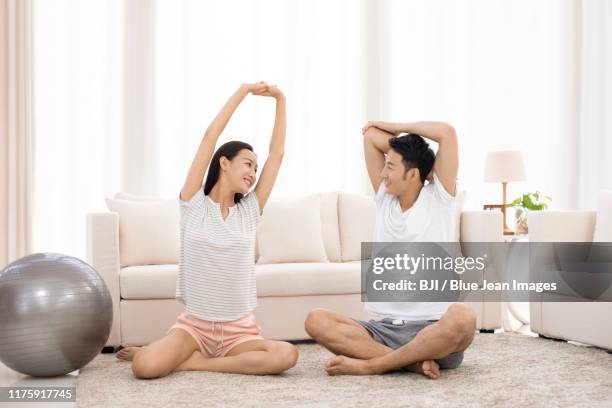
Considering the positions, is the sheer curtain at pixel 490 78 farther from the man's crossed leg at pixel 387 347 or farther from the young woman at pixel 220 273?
the man's crossed leg at pixel 387 347

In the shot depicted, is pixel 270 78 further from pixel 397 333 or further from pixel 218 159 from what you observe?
pixel 397 333

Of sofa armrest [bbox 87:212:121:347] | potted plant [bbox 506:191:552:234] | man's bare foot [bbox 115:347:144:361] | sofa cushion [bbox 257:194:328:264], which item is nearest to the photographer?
man's bare foot [bbox 115:347:144:361]

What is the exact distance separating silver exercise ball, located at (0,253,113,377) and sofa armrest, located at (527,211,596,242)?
7.51ft

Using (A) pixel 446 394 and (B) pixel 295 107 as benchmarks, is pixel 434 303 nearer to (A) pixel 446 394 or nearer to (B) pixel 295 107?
(A) pixel 446 394

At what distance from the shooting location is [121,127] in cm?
514

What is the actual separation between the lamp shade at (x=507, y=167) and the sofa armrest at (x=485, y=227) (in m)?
0.89

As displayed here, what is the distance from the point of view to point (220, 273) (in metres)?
2.81

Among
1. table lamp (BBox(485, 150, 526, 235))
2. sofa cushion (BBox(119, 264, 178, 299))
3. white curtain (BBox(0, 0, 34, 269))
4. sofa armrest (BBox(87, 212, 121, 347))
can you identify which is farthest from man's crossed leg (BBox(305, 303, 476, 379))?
white curtain (BBox(0, 0, 34, 269))

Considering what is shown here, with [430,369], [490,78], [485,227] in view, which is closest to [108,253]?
[430,369]

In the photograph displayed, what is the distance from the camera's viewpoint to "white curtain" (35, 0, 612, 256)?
5.11m

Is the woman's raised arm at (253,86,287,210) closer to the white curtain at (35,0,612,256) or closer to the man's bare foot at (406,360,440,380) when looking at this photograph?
the man's bare foot at (406,360,440,380)

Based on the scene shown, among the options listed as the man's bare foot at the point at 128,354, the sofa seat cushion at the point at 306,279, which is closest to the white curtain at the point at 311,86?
the sofa seat cushion at the point at 306,279

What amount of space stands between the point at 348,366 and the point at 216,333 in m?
0.53

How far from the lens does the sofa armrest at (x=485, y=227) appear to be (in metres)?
4.04
